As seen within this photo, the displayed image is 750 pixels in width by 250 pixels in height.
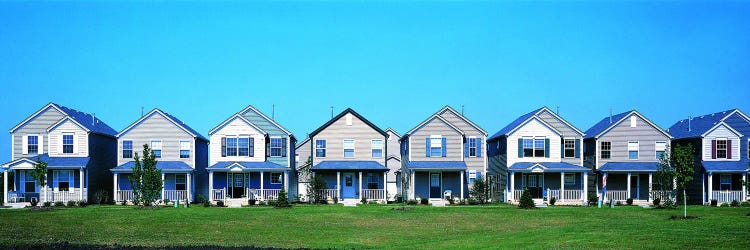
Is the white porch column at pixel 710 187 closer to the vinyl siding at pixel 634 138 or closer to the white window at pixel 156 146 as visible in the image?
the vinyl siding at pixel 634 138

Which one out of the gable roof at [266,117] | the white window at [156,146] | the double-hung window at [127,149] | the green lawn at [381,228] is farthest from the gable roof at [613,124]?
the double-hung window at [127,149]

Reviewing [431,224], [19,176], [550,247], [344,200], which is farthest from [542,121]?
[19,176]

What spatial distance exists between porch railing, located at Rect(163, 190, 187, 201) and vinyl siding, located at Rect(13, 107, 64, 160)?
899 centimetres

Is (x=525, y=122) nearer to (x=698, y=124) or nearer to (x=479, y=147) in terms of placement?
(x=479, y=147)

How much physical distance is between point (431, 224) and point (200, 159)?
25527 millimetres

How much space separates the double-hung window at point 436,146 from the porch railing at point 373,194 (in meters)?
4.34

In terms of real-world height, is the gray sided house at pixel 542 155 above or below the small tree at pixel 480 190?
above

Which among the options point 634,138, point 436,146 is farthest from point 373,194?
point 634,138

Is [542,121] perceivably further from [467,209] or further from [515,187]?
[467,209]

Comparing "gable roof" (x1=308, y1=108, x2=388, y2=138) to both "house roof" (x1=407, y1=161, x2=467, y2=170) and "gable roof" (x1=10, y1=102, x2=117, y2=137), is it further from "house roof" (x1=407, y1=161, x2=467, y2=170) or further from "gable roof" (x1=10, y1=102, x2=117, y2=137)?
"gable roof" (x1=10, y1=102, x2=117, y2=137)

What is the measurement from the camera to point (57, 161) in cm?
5122

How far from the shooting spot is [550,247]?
83.5 feet

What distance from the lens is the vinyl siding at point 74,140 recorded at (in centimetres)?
5206

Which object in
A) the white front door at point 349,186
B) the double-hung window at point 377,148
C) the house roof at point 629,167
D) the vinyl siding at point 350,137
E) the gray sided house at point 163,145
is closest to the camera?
the house roof at point 629,167
